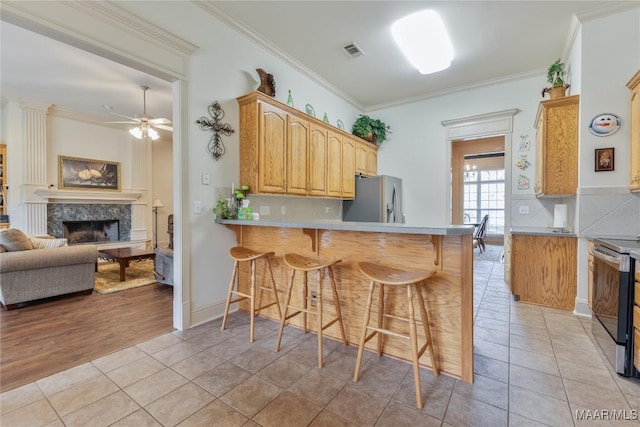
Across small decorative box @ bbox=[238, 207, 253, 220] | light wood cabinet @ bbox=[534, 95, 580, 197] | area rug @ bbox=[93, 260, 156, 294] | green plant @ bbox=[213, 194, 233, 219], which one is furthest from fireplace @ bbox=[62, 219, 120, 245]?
light wood cabinet @ bbox=[534, 95, 580, 197]

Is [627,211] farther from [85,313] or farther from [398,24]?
[85,313]

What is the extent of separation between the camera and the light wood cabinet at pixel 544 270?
113 inches

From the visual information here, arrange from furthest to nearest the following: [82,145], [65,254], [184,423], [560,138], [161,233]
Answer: [161,233] < [82,145] < [65,254] < [560,138] < [184,423]

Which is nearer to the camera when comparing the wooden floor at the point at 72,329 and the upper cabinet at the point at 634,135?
the wooden floor at the point at 72,329

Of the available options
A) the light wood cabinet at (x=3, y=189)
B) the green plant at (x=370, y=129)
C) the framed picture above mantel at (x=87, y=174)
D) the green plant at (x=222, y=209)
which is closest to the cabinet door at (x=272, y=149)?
the green plant at (x=222, y=209)

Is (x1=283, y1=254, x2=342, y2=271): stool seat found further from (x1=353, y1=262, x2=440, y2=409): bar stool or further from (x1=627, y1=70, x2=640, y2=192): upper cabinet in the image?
(x1=627, y1=70, x2=640, y2=192): upper cabinet

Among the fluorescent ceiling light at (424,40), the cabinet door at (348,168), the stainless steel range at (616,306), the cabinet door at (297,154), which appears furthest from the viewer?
the cabinet door at (348,168)

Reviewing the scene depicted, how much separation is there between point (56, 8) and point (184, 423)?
8.48 ft

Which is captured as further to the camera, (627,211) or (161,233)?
(161,233)

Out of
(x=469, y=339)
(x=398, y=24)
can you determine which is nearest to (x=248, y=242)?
(x=469, y=339)

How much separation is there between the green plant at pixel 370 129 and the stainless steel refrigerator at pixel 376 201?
865 millimetres

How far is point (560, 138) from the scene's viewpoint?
2967mm

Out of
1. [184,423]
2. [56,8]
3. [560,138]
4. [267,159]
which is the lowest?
[184,423]

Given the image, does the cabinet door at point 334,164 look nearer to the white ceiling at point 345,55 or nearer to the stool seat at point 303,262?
the white ceiling at point 345,55
